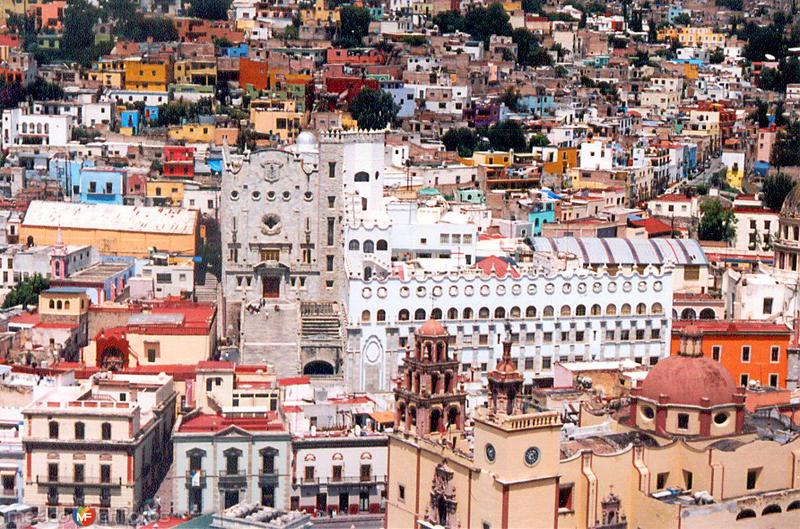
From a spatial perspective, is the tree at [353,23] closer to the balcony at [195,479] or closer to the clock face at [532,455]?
the balcony at [195,479]

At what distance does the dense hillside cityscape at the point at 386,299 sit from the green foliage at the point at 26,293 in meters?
0.12

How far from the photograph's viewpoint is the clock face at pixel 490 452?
145 ft

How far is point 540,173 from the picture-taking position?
9900 cm

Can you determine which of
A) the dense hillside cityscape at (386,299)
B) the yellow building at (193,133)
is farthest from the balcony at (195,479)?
the yellow building at (193,133)

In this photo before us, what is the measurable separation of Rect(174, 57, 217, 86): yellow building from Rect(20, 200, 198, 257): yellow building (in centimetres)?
4146

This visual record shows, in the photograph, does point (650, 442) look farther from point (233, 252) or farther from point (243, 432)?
point (233, 252)

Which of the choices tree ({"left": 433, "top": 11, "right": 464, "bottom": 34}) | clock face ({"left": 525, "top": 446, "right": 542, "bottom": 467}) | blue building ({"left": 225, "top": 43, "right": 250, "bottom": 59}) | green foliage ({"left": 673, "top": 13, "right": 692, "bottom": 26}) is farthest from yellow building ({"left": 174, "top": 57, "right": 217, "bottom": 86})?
clock face ({"left": 525, "top": 446, "right": 542, "bottom": 467})

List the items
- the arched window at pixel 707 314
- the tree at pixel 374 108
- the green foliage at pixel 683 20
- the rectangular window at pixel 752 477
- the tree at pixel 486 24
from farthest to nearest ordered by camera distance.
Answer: the green foliage at pixel 683 20 < the tree at pixel 486 24 < the tree at pixel 374 108 < the arched window at pixel 707 314 < the rectangular window at pixel 752 477

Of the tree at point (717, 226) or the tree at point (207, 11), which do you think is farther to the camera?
the tree at point (207, 11)

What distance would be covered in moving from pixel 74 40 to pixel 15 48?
1094 centimetres

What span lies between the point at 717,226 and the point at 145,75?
45346mm

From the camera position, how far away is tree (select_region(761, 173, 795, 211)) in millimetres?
95375

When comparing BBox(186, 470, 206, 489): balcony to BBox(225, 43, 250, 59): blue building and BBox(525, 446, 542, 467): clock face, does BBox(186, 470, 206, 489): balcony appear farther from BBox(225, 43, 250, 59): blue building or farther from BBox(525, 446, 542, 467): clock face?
BBox(225, 43, 250, 59): blue building

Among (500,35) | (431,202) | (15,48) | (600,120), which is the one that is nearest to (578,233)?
(431,202)
